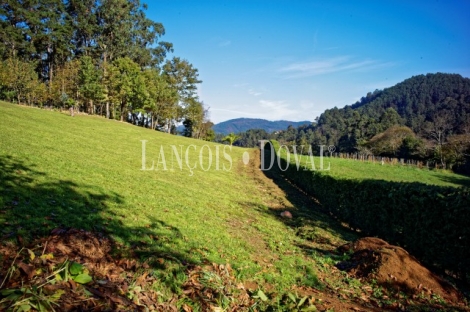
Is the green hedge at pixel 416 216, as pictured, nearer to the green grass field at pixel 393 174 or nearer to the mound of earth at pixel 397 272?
the mound of earth at pixel 397 272

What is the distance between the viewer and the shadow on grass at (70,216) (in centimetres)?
518

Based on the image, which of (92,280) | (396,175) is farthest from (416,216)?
(396,175)

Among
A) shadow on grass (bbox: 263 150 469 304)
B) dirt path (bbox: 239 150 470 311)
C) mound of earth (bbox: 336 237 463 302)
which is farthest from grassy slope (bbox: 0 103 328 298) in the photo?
mound of earth (bbox: 336 237 463 302)

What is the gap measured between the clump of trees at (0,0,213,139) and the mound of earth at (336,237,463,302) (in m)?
43.9

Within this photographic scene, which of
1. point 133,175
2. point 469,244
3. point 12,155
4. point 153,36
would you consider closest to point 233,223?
point 133,175

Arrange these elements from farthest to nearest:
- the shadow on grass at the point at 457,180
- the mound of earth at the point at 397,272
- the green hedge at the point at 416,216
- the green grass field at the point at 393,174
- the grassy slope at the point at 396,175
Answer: the shadow on grass at the point at 457,180
the grassy slope at the point at 396,175
the green grass field at the point at 393,174
the green hedge at the point at 416,216
the mound of earth at the point at 397,272

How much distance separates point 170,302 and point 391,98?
18561 cm

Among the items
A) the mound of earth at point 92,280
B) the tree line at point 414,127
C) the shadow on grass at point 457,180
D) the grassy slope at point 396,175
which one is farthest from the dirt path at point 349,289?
the tree line at point 414,127

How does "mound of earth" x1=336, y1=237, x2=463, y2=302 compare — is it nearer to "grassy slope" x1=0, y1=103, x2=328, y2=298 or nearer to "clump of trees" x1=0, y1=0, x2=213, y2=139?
"grassy slope" x1=0, y1=103, x2=328, y2=298

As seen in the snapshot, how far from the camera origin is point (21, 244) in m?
4.25

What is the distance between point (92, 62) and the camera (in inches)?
2140

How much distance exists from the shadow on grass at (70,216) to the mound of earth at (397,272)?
4.29 metres

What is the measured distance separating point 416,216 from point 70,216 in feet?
33.5

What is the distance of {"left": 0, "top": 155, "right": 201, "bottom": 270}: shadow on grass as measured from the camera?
5.18 meters
